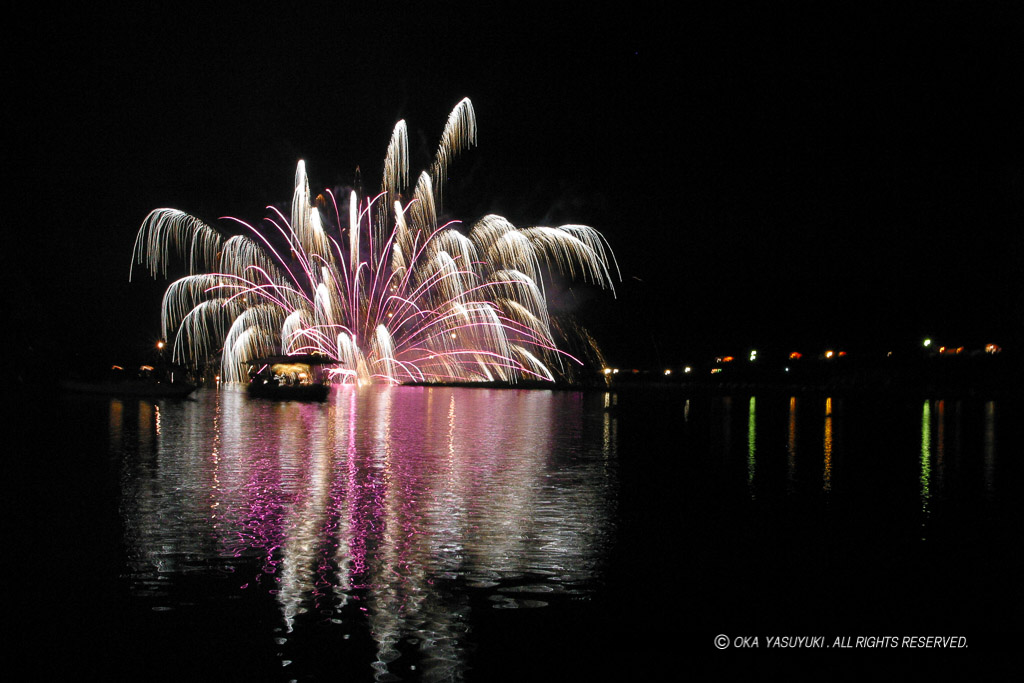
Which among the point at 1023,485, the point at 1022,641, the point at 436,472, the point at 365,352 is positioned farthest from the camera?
the point at 365,352

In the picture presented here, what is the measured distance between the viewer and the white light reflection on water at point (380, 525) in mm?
5289

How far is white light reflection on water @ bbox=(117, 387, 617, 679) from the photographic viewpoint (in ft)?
17.4

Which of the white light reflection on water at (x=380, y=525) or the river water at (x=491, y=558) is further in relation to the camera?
the white light reflection on water at (x=380, y=525)

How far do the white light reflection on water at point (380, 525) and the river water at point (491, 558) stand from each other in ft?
0.10

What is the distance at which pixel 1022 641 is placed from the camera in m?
4.95

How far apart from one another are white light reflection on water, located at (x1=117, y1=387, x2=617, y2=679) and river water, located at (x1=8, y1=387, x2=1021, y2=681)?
0.03 m

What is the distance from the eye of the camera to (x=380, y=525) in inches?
305

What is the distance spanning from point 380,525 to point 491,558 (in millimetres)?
1560

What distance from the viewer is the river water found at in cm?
467

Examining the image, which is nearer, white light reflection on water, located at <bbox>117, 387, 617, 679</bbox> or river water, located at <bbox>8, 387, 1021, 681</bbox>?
river water, located at <bbox>8, 387, 1021, 681</bbox>

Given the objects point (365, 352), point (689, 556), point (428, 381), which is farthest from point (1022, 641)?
point (428, 381)

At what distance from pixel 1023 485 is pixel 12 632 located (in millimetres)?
10643

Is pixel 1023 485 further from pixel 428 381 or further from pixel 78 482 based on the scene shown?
pixel 428 381

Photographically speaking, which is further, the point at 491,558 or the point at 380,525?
the point at 380,525
